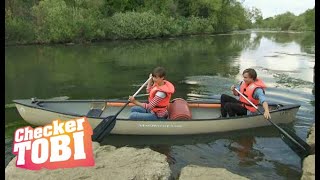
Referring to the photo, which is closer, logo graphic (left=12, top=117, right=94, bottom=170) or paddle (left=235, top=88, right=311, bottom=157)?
logo graphic (left=12, top=117, right=94, bottom=170)

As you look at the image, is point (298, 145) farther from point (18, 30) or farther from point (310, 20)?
point (310, 20)

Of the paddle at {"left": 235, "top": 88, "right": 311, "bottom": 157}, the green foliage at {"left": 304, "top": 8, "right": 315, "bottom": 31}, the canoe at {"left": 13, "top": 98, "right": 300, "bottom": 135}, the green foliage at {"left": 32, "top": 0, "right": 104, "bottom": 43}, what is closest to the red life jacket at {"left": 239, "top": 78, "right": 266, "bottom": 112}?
the canoe at {"left": 13, "top": 98, "right": 300, "bottom": 135}

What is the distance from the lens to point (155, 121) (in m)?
6.84

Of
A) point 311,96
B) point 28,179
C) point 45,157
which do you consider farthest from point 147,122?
point 311,96

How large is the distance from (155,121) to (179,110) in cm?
58

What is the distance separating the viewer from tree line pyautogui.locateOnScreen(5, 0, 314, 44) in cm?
3020

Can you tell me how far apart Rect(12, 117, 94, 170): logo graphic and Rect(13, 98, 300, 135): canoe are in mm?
1488

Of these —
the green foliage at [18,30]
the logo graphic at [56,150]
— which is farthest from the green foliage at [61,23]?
the logo graphic at [56,150]

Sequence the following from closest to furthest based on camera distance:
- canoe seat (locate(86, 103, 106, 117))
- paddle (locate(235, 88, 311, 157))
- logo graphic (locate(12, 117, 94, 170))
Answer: logo graphic (locate(12, 117, 94, 170)) → paddle (locate(235, 88, 311, 157)) → canoe seat (locate(86, 103, 106, 117))

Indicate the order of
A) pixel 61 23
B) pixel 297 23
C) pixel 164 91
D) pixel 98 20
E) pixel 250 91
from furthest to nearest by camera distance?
pixel 297 23 < pixel 98 20 < pixel 61 23 < pixel 250 91 < pixel 164 91

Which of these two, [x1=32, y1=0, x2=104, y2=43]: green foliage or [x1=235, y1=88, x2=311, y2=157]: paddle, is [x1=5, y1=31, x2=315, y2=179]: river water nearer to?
[x1=235, y1=88, x2=311, y2=157]: paddle

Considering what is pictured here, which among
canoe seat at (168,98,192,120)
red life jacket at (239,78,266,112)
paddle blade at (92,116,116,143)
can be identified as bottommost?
paddle blade at (92,116,116,143)

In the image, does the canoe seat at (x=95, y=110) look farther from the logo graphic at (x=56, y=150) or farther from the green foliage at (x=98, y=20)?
the green foliage at (x=98, y=20)

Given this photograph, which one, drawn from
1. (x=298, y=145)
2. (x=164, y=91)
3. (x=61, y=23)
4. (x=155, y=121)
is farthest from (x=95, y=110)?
(x=61, y=23)
